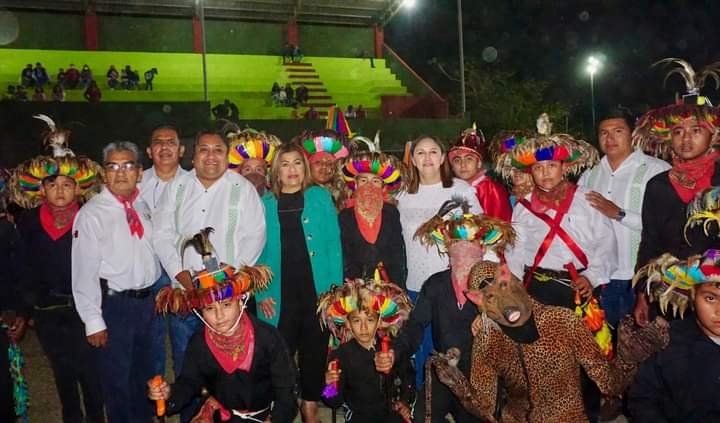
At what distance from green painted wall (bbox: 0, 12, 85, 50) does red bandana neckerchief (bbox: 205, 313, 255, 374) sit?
2490 cm

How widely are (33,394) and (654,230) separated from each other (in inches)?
226

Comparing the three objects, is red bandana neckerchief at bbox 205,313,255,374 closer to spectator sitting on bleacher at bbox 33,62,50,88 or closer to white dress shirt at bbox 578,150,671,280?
white dress shirt at bbox 578,150,671,280

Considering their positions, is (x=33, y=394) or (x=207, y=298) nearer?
(x=207, y=298)

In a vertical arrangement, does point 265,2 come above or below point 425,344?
above

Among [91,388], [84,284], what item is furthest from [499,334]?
[91,388]

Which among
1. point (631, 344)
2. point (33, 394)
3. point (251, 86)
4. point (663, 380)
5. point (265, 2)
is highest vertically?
point (265, 2)

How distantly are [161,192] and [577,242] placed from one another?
3154 millimetres

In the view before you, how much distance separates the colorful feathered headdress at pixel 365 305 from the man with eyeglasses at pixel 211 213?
738 millimetres

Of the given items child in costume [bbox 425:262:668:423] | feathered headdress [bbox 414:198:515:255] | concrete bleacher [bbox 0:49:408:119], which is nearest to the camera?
child in costume [bbox 425:262:668:423]

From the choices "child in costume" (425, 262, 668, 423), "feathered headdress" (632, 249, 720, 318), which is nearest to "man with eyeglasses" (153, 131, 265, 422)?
"child in costume" (425, 262, 668, 423)

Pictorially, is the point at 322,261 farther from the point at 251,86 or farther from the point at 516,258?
the point at 251,86

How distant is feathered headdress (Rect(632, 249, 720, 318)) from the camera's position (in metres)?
2.55

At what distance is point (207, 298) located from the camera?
3123 millimetres

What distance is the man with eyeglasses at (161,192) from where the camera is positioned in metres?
4.04
